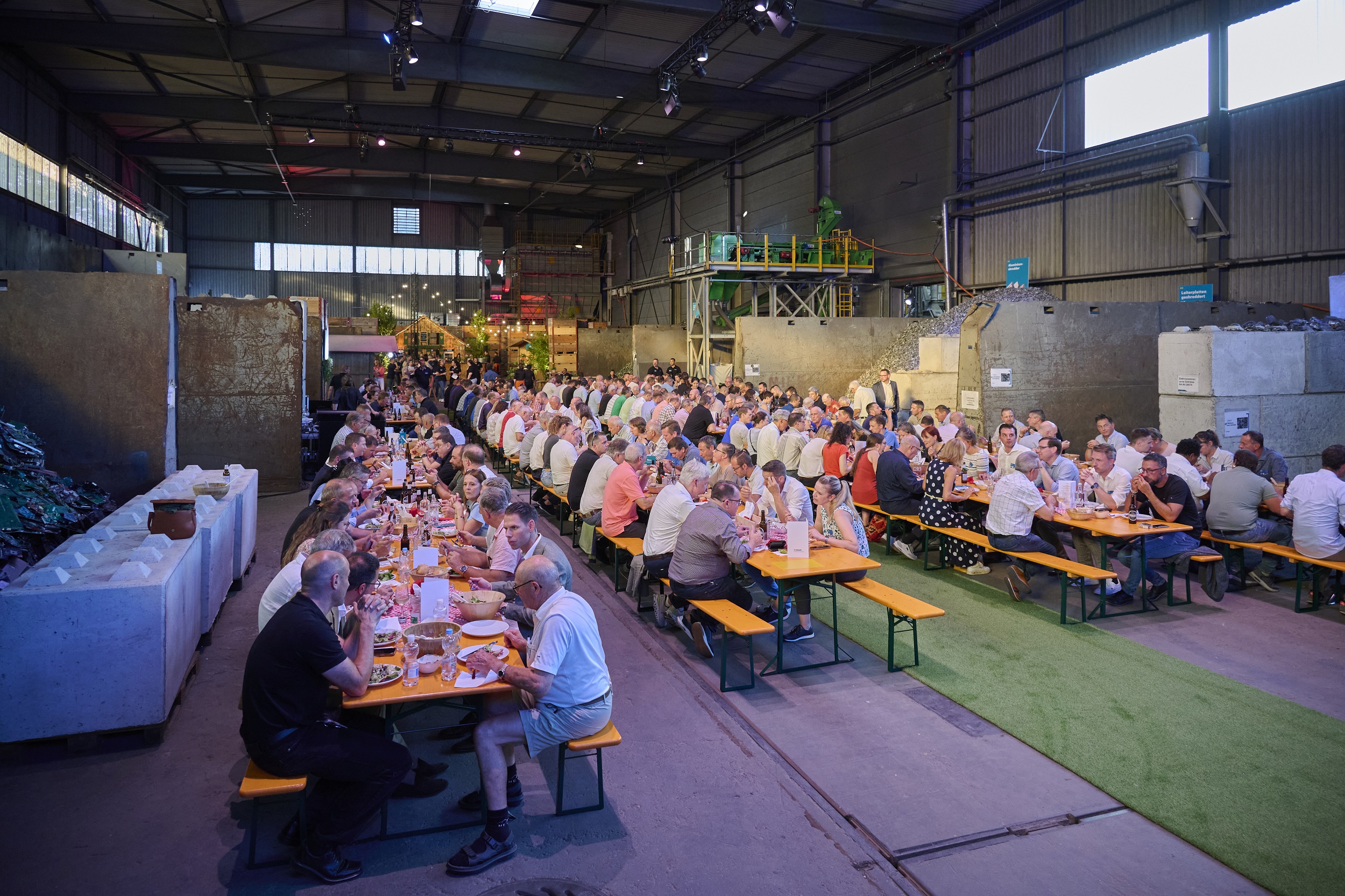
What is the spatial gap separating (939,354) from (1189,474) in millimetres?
7128

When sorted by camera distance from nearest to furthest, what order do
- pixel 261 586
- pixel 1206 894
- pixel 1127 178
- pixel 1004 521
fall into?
pixel 1206 894 < pixel 1004 521 < pixel 261 586 < pixel 1127 178

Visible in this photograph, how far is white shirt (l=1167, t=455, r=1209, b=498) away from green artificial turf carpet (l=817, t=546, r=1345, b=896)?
2.08 m

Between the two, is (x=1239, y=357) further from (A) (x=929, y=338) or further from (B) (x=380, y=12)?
(B) (x=380, y=12)

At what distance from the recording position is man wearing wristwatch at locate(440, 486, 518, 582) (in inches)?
201

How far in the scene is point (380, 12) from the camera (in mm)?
17250

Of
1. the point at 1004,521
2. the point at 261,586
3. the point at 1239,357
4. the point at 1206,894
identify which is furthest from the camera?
the point at 1239,357

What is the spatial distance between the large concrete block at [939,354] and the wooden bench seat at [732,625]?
9.82 m

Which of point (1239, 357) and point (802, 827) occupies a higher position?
point (1239, 357)

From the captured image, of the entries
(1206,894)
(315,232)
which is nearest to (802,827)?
(1206,894)

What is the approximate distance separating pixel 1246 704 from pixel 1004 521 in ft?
7.58

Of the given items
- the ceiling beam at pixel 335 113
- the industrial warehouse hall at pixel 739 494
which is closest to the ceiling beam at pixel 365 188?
the industrial warehouse hall at pixel 739 494

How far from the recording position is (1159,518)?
7234 millimetres

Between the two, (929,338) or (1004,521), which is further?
(929,338)

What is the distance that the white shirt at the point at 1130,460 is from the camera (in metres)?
8.12
